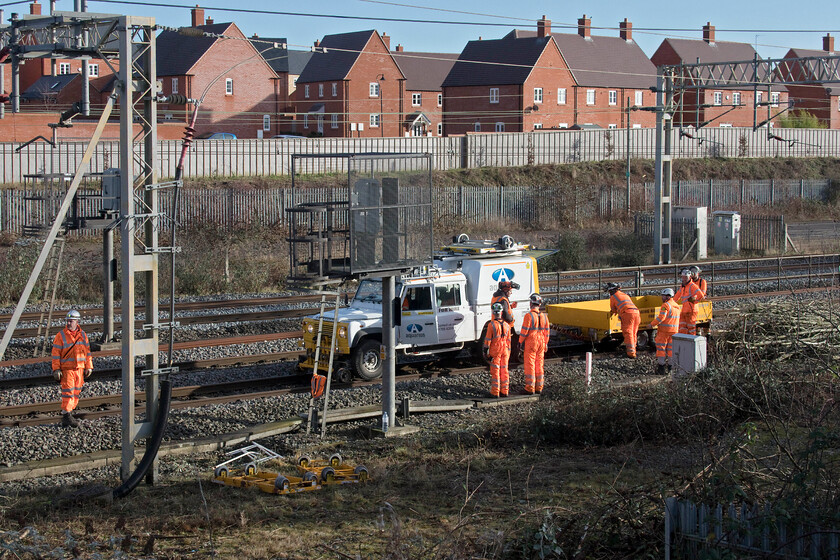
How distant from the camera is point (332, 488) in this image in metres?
10.4

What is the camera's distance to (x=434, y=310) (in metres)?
17.1

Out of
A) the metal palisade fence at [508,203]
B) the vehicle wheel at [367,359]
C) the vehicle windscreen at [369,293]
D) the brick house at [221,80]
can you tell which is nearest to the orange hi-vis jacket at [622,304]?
the vehicle windscreen at [369,293]

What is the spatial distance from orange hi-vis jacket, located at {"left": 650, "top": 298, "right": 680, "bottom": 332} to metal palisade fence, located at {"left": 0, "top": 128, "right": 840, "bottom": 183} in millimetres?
23317

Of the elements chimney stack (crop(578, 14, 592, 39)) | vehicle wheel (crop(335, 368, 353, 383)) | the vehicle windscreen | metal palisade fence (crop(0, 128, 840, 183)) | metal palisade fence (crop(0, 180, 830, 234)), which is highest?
chimney stack (crop(578, 14, 592, 39))

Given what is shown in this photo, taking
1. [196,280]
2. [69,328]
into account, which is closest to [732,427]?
[69,328]

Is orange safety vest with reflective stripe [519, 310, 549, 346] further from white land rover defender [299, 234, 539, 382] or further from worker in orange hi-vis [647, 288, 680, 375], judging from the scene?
worker in orange hi-vis [647, 288, 680, 375]

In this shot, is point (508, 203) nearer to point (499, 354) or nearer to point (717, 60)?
point (499, 354)

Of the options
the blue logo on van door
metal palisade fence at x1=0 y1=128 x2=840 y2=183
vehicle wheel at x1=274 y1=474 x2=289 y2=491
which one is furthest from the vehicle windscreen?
metal palisade fence at x1=0 y1=128 x2=840 y2=183

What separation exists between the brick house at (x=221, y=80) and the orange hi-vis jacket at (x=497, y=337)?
51308 mm

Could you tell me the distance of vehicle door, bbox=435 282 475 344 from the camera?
1720cm

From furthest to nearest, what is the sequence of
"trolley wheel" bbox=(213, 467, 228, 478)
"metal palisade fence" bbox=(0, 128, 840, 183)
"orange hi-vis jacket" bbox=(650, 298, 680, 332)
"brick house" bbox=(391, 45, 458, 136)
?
"brick house" bbox=(391, 45, 458, 136) < "metal palisade fence" bbox=(0, 128, 840, 183) < "orange hi-vis jacket" bbox=(650, 298, 680, 332) < "trolley wheel" bbox=(213, 467, 228, 478)

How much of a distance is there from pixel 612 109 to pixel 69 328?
6483 centimetres

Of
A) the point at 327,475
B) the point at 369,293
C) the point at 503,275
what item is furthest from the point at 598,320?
the point at 327,475

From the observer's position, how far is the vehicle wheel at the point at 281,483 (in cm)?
1023
